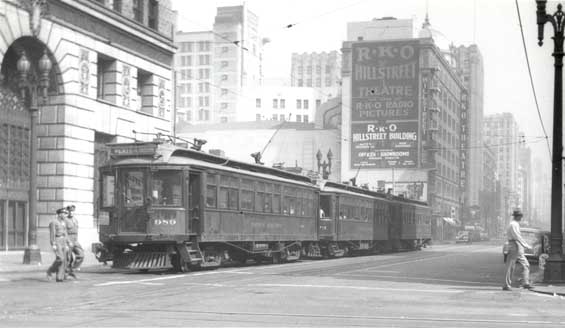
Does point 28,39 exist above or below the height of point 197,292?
above

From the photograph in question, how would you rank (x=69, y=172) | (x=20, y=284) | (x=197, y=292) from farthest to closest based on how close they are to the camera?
(x=69, y=172)
(x=20, y=284)
(x=197, y=292)

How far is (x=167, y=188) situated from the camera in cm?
2042

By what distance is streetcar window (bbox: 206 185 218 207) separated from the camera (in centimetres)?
2153

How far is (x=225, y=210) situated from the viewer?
2261 cm

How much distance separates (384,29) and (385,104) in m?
10.7

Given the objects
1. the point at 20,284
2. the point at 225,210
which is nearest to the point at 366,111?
the point at 225,210

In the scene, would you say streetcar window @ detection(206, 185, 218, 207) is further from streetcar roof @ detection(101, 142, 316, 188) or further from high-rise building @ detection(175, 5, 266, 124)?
high-rise building @ detection(175, 5, 266, 124)

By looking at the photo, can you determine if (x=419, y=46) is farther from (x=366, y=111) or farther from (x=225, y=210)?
(x=225, y=210)

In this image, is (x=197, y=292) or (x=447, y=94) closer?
(x=197, y=292)

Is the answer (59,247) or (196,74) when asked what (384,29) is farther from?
(59,247)

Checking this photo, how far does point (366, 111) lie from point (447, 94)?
19.4 meters

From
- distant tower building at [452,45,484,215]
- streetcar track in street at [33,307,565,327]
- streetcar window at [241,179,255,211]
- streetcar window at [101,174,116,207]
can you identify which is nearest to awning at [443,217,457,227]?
distant tower building at [452,45,484,215]

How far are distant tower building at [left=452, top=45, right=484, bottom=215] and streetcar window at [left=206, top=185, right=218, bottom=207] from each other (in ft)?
340

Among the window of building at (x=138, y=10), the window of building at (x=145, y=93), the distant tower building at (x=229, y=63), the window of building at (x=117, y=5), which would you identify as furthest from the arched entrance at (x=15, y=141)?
the distant tower building at (x=229, y=63)
